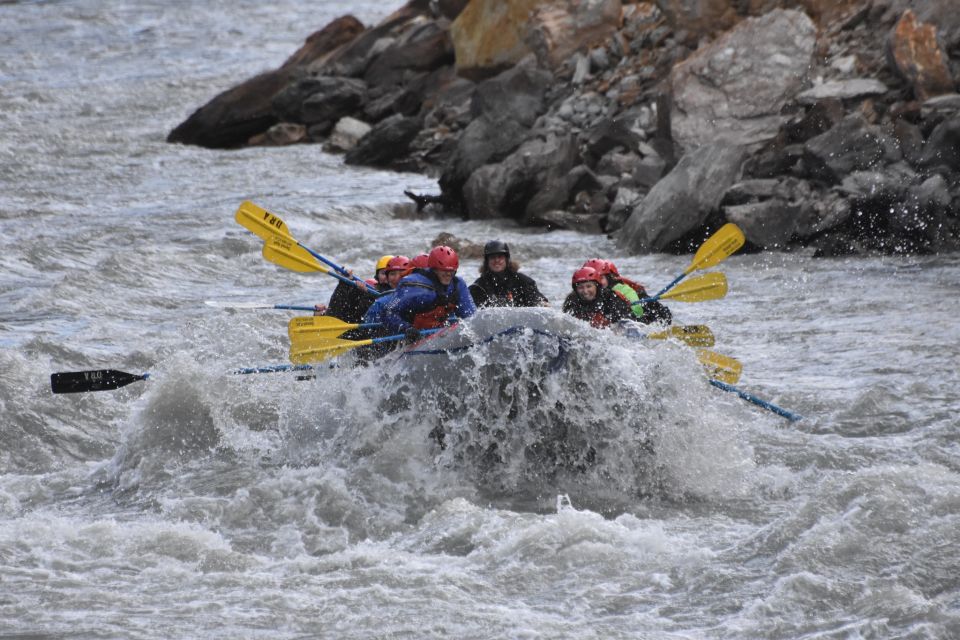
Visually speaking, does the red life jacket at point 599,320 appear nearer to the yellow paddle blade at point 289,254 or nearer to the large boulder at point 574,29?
the yellow paddle blade at point 289,254

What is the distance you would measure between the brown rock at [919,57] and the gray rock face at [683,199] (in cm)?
216

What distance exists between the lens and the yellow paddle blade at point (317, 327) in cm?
842

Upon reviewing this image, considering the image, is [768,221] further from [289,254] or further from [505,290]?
[289,254]

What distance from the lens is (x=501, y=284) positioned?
9.62m

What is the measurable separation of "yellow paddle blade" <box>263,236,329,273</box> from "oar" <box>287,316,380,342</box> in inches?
58.7

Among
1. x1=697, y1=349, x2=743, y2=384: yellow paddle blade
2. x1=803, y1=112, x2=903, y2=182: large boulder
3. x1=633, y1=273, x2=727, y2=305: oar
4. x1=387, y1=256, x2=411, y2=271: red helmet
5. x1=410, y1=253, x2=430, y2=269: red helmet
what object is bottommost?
x1=697, y1=349, x2=743, y2=384: yellow paddle blade

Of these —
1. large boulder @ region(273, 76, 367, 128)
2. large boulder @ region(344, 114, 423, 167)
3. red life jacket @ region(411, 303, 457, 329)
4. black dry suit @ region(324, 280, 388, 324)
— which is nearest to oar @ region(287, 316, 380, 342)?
red life jacket @ region(411, 303, 457, 329)

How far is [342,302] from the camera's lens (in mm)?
10359

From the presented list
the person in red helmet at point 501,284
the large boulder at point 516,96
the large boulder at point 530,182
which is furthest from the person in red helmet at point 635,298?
the large boulder at point 516,96

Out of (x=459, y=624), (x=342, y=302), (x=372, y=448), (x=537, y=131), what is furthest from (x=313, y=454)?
(x=537, y=131)

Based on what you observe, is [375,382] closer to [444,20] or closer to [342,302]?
[342,302]

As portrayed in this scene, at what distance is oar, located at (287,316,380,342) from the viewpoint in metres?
8.42

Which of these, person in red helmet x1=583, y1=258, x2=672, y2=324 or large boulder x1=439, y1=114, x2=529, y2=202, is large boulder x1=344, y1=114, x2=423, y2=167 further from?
person in red helmet x1=583, y1=258, x2=672, y2=324

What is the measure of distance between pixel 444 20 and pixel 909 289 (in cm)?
1577
